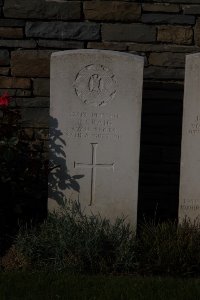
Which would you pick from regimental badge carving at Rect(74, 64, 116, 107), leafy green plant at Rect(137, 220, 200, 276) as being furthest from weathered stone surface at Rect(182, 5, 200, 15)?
leafy green plant at Rect(137, 220, 200, 276)

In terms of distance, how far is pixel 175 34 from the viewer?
566cm

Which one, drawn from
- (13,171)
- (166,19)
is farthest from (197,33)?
(13,171)

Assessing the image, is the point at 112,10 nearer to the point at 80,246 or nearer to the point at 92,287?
the point at 80,246

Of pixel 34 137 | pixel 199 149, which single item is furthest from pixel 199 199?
pixel 34 137

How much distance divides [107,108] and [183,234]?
1.32 m

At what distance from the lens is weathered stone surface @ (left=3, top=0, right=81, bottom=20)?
5.61m

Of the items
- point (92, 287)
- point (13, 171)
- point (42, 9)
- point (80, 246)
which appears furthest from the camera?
point (42, 9)

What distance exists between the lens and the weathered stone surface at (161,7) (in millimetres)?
5629

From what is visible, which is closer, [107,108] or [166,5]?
[107,108]

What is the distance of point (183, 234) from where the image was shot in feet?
14.6

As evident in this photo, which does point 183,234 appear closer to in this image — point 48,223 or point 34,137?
point 48,223

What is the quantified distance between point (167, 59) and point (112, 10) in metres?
0.80

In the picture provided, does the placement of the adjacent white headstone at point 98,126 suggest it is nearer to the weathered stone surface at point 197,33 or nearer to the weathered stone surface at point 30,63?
the weathered stone surface at point 30,63

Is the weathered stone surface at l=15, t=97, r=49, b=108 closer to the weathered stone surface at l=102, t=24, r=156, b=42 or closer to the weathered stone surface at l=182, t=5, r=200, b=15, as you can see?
the weathered stone surface at l=102, t=24, r=156, b=42
